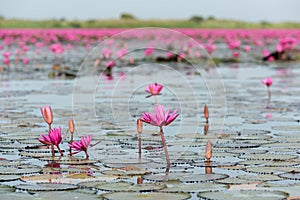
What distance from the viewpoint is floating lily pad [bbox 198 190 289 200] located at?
3.58 meters

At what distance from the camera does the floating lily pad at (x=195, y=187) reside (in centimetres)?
379

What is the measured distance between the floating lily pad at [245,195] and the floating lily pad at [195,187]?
106 mm

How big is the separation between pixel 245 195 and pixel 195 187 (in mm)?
339

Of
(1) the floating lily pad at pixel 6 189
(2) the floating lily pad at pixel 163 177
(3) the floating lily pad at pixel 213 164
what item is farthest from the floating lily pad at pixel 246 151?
(1) the floating lily pad at pixel 6 189

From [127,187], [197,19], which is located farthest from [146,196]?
[197,19]

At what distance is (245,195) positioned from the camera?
3.63 m

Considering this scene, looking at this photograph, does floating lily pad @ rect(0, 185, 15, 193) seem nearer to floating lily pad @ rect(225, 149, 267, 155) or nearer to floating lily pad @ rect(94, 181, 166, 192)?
floating lily pad @ rect(94, 181, 166, 192)

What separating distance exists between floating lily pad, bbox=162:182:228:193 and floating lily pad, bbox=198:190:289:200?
0.11m

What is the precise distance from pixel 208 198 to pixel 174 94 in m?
6.27

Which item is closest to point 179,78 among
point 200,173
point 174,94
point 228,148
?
point 174,94

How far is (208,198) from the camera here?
141 inches

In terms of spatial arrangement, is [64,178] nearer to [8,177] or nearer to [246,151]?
[8,177]

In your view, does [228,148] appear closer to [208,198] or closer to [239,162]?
[239,162]

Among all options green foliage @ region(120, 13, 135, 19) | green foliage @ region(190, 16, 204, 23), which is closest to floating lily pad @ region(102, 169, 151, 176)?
green foliage @ region(190, 16, 204, 23)
